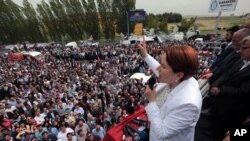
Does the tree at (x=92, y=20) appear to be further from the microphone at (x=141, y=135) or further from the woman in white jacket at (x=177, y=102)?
the woman in white jacket at (x=177, y=102)

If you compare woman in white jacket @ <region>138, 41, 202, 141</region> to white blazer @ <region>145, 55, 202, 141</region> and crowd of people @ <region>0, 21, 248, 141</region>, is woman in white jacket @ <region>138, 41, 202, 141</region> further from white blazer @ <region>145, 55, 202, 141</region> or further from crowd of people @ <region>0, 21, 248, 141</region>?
crowd of people @ <region>0, 21, 248, 141</region>

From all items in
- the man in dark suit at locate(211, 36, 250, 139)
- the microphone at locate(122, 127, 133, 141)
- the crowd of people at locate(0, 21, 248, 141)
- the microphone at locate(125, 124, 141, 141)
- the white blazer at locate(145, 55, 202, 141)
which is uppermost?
the white blazer at locate(145, 55, 202, 141)

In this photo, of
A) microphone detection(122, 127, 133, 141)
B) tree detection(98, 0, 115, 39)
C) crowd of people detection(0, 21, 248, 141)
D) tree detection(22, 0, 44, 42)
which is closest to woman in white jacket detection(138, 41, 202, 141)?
microphone detection(122, 127, 133, 141)

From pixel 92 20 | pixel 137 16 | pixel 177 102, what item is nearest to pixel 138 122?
pixel 177 102

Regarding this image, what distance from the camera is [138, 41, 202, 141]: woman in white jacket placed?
6.60 ft

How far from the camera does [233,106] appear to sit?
3322mm

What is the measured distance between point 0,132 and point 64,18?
181ft

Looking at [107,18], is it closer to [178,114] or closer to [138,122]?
[138,122]

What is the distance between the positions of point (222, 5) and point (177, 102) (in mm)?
13333

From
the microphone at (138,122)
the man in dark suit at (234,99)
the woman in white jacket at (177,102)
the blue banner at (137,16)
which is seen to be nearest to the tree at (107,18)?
the blue banner at (137,16)

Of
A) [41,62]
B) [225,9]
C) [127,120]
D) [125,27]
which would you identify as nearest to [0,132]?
[127,120]

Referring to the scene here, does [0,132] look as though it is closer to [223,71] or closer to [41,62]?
[223,71]

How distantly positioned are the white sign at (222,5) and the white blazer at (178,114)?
1290 centimetres

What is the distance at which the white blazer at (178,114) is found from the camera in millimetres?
2008
